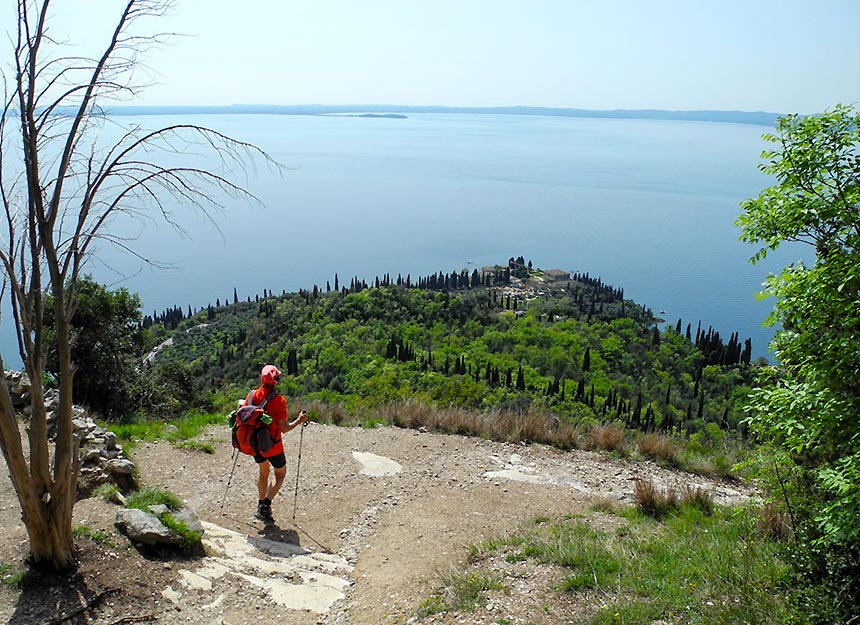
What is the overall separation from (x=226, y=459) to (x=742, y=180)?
7975 inches

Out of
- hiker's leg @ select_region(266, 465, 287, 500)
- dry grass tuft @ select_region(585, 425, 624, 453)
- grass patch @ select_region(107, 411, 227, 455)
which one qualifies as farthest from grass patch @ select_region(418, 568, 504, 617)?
dry grass tuft @ select_region(585, 425, 624, 453)

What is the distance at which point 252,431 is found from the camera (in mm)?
6969

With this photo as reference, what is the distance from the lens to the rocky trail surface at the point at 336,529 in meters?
4.85

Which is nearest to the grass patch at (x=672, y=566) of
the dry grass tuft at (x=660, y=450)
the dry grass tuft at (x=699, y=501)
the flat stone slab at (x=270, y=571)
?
the dry grass tuft at (x=699, y=501)

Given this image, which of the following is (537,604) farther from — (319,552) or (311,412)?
(311,412)

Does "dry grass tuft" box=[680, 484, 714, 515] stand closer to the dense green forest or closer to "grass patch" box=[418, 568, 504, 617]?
"grass patch" box=[418, 568, 504, 617]

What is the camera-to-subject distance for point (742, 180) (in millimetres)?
182250

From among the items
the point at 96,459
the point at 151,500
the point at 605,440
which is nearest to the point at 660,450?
the point at 605,440

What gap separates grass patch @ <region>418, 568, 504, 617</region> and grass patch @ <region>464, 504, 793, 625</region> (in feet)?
1.80

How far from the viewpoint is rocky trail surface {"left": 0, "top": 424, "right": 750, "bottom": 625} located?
4852 millimetres

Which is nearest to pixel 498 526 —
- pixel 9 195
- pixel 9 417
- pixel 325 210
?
pixel 9 417

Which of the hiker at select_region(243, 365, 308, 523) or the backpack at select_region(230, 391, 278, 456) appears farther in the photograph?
the hiker at select_region(243, 365, 308, 523)

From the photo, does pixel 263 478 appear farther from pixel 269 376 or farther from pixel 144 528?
pixel 144 528

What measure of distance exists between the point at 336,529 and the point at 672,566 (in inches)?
155
